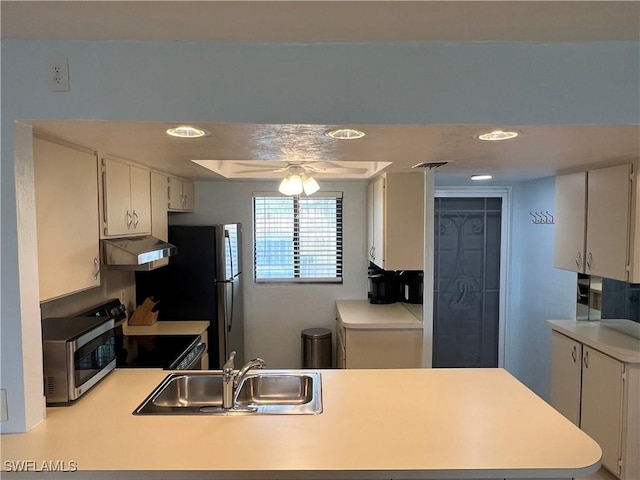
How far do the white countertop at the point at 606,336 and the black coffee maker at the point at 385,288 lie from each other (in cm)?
136

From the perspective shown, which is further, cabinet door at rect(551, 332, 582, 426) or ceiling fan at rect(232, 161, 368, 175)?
ceiling fan at rect(232, 161, 368, 175)

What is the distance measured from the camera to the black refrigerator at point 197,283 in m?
3.30

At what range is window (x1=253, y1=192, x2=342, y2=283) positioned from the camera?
4188mm

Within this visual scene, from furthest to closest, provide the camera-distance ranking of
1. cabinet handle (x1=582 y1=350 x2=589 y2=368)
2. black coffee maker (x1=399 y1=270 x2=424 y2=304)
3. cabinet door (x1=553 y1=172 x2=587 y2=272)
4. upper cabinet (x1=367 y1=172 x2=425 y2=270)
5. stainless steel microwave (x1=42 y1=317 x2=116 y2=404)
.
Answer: black coffee maker (x1=399 y1=270 x2=424 y2=304) < upper cabinet (x1=367 y1=172 x2=425 y2=270) < cabinet door (x1=553 y1=172 x2=587 y2=272) < cabinet handle (x1=582 y1=350 x2=589 y2=368) < stainless steel microwave (x1=42 y1=317 x2=116 y2=404)

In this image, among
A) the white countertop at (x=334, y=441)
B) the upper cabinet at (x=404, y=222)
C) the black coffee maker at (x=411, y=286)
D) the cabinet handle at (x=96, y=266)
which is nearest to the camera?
the white countertop at (x=334, y=441)

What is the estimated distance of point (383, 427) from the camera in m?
1.49

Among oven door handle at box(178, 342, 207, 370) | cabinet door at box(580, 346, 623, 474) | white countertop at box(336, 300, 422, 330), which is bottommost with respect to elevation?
cabinet door at box(580, 346, 623, 474)

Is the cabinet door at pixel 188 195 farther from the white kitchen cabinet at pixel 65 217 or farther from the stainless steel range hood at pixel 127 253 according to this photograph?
the white kitchen cabinet at pixel 65 217

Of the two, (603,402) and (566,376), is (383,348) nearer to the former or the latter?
(566,376)

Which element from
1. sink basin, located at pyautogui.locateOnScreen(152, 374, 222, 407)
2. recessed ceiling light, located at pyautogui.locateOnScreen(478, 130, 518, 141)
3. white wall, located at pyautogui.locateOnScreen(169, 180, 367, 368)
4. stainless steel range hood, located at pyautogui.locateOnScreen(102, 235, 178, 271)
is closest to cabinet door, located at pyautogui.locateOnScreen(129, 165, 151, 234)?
stainless steel range hood, located at pyautogui.locateOnScreen(102, 235, 178, 271)

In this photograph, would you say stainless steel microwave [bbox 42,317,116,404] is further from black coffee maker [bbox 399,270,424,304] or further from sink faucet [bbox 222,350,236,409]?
black coffee maker [bbox 399,270,424,304]

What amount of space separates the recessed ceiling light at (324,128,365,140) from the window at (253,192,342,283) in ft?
8.56

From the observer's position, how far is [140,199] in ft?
8.82

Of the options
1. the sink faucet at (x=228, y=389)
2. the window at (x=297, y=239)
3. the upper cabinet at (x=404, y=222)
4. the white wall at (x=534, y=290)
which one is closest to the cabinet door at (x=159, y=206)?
the window at (x=297, y=239)
